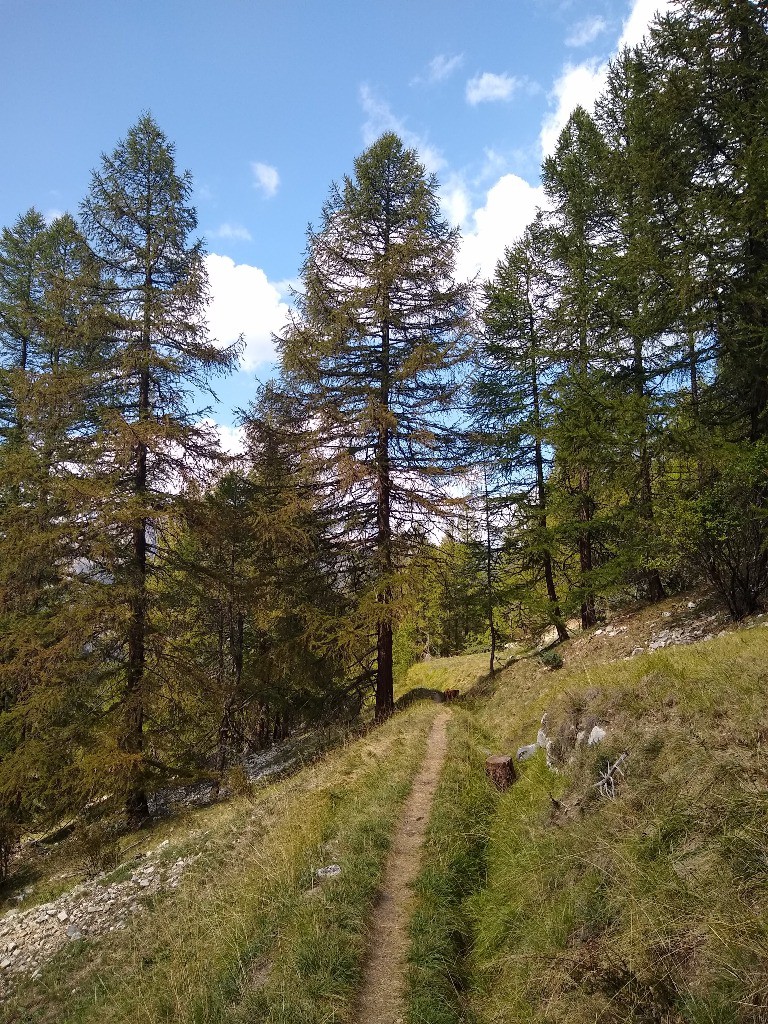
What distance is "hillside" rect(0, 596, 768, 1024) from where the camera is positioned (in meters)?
3.41

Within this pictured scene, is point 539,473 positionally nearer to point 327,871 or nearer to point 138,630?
point 138,630

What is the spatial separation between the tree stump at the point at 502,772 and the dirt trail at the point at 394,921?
38.6 inches

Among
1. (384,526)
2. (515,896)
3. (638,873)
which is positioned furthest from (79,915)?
(384,526)

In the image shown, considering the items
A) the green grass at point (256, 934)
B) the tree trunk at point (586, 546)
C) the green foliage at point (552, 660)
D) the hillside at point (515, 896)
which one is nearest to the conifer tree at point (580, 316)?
the tree trunk at point (586, 546)

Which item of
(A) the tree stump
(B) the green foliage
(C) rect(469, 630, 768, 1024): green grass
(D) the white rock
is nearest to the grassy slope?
(C) rect(469, 630, 768, 1024): green grass

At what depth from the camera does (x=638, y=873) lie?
3896mm

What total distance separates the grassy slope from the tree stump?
0.97 m

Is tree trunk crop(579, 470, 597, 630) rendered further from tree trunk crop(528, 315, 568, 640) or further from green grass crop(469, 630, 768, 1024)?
green grass crop(469, 630, 768, 1024)

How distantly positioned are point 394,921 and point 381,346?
13.1 m

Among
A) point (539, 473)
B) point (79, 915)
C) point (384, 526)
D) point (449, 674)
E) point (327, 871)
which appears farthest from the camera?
point (449, 674)

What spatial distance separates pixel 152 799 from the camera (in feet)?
56.2

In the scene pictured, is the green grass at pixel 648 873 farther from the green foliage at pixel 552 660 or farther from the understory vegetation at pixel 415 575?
the green foliage at pixel 552 660

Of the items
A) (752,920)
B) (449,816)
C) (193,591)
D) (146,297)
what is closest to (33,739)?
(193,591)

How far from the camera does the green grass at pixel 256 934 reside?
4.31 m
